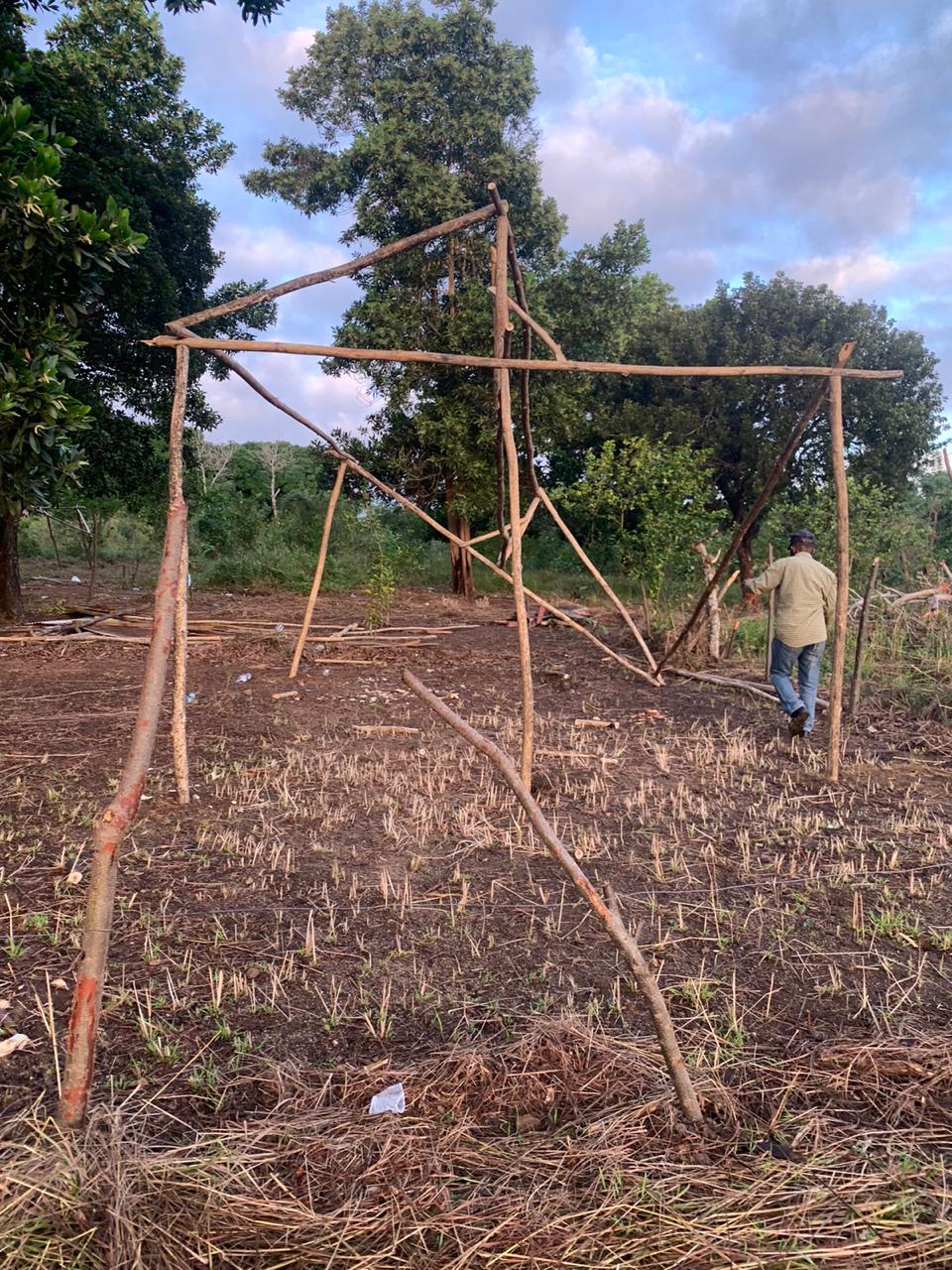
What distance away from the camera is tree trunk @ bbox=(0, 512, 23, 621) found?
941 centimetres

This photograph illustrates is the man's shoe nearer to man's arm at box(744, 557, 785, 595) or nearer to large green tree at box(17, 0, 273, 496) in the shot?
man's arm at box(744, 557, 785, 595)

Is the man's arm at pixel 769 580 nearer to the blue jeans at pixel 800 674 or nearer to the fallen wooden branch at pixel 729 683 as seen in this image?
the blue jeans at pixel 800 674

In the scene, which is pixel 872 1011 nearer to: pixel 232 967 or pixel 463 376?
pixel 232 967

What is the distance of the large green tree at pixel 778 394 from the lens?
16.3 metres

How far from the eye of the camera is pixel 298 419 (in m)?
5.70

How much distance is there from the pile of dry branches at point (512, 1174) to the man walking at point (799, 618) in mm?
4191

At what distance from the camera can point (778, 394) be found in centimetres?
1655

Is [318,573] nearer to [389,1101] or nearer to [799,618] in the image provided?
[799,618]

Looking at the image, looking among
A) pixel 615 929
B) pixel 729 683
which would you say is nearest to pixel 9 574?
pixel 729 683

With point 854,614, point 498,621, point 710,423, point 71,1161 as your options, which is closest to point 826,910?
point 71,1161

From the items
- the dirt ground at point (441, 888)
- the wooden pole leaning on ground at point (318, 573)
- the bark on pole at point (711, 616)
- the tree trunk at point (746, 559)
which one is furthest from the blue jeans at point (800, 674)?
the tree trunk at point (746, 559)

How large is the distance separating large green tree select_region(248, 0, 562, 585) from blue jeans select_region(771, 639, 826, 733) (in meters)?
8.36

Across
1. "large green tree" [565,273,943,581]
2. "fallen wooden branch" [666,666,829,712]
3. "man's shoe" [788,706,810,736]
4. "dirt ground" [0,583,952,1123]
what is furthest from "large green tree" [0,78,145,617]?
"large green tree" [565,273,943,581]

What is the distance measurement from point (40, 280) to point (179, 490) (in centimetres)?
314
